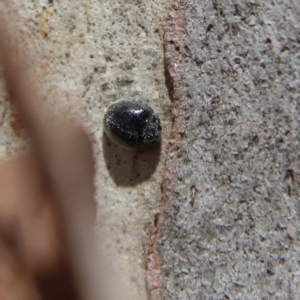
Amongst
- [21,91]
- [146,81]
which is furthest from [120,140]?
[21,91]

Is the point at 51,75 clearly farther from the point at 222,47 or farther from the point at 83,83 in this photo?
the point at 222,47

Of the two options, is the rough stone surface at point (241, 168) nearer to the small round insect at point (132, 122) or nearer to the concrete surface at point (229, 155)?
the concrete surface at point (229, 155)

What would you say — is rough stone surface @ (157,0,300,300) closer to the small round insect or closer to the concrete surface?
the concrete surface

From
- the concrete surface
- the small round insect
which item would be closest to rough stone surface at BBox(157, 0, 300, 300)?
the concrete surface

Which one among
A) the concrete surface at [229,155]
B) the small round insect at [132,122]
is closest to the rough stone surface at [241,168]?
the concrete surface at [229,155]

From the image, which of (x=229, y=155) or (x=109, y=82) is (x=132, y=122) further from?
(x=229, y=155)
